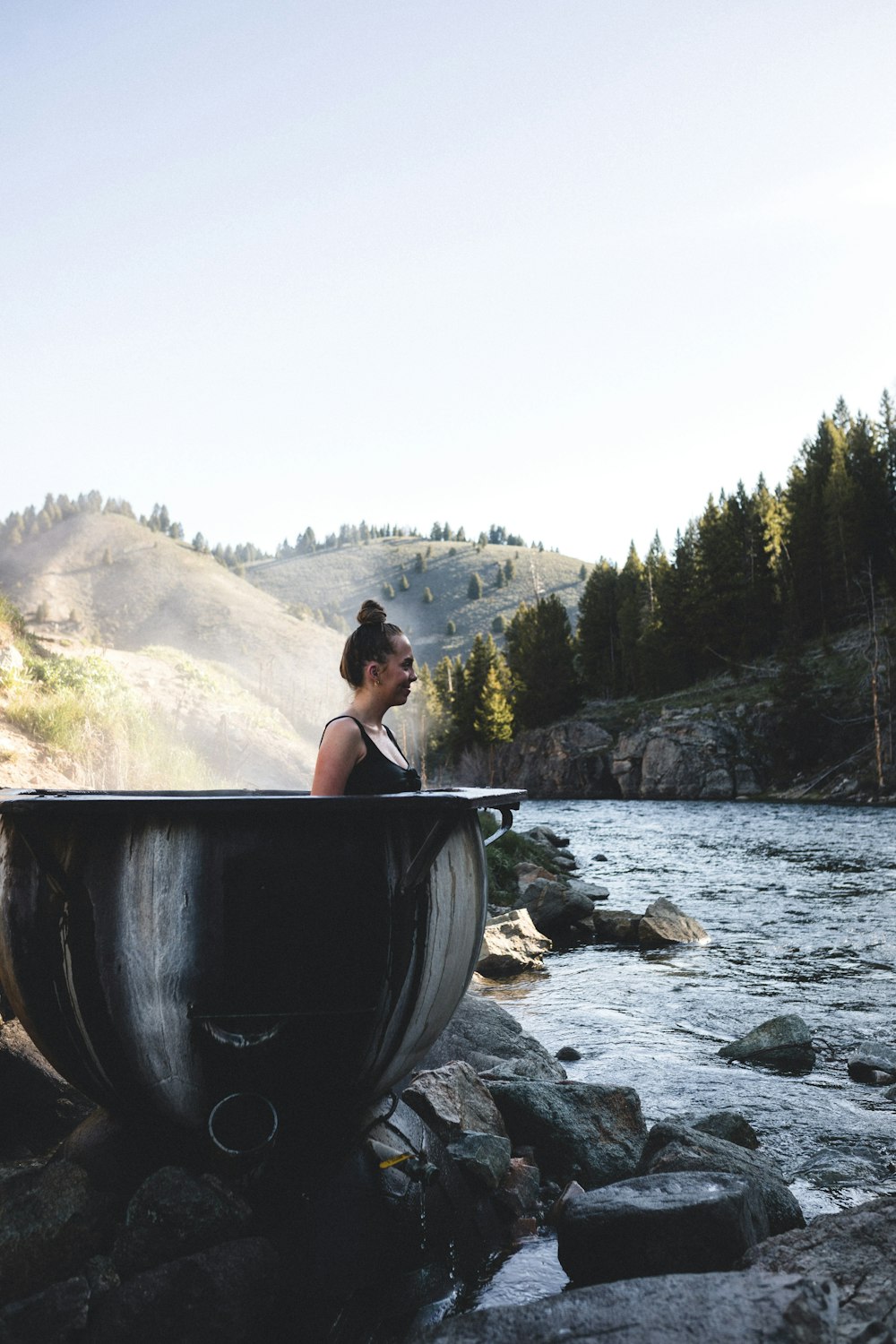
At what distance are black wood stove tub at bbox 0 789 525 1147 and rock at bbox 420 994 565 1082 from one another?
2429 millimetres

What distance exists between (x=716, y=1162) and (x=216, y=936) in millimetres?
2438

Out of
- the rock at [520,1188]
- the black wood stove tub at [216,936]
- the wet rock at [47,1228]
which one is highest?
the black wood stove tub at [216,936]

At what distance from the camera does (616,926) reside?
11.5 metres

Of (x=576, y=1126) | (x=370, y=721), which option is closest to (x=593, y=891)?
(x=576, y=1126)

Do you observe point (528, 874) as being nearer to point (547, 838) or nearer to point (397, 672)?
point (547, 838)

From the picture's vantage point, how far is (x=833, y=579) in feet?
192

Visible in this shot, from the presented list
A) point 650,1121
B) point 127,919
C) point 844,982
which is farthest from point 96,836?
point 844,982

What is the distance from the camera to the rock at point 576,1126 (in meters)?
4.11

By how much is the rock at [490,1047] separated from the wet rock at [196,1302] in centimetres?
218

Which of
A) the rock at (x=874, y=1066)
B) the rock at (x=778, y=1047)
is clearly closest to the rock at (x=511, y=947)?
the rock at (x=778, y=1047)

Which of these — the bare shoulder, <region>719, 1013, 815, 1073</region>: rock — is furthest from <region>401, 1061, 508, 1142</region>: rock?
<region>719, 1013, 815, 1073</region>: rock

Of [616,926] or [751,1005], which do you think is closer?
[751,1005]

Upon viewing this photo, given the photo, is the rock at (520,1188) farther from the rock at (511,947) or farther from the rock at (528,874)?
the rock at (528,874)

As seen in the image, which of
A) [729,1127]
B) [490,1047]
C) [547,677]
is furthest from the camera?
[547,677]
